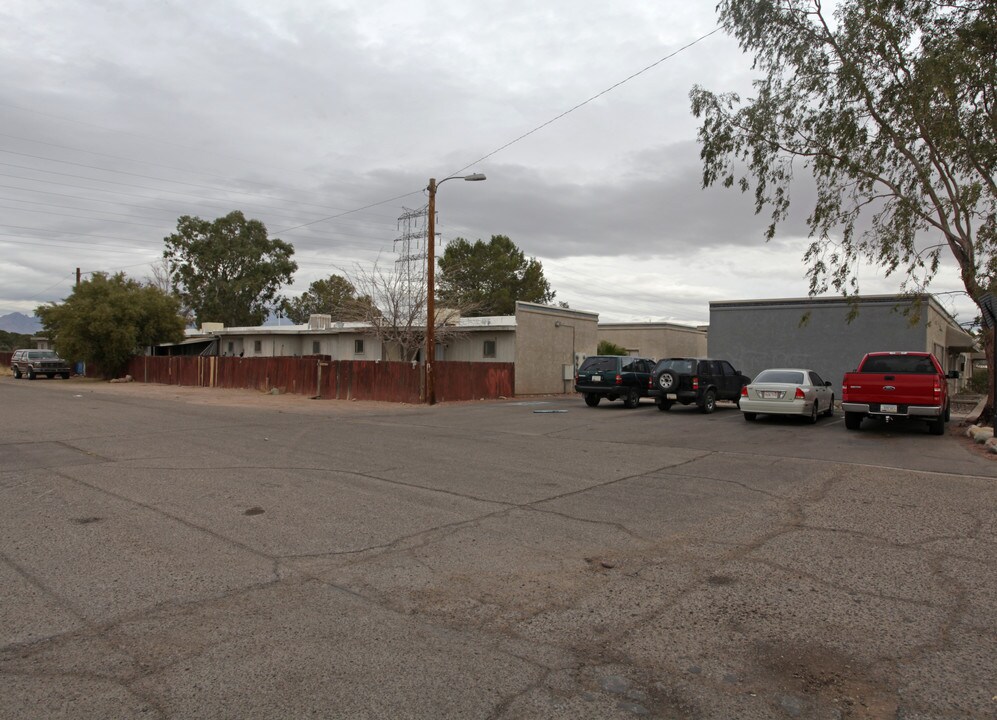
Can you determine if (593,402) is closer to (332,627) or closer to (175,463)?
(175,463)

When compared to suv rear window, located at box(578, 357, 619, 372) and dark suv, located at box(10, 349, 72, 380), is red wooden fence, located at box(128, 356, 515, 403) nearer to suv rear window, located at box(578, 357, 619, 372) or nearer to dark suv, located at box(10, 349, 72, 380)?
suv rear window, located at box(578, 357, 619, 372)

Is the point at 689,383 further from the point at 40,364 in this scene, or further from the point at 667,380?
the point at 40,364

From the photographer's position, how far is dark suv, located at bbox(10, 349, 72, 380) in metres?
42.1

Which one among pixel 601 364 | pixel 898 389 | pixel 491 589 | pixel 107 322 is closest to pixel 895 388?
pixel 898 389

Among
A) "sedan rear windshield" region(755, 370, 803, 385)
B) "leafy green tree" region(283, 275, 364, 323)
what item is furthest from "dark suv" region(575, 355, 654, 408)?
"leafy green tree" region(283, 275, 364, 323)

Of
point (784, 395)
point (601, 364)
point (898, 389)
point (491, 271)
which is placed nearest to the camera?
point (898, 389)

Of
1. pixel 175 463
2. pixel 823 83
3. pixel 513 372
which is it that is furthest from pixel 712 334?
pixel 175 463

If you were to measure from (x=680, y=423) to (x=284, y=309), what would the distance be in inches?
2180

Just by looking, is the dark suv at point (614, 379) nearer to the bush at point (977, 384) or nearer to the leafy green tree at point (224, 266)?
the bush at point (977, 384)

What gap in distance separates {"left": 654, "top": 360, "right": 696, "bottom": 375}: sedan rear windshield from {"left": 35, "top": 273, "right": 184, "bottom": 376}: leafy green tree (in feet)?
108

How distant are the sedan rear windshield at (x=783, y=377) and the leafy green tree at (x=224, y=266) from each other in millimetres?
52185

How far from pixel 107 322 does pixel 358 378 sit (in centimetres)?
2198

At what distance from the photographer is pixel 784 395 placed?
17547mm

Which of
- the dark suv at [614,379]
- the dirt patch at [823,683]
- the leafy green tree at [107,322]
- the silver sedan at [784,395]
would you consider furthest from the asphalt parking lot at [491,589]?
the leafy green tree at [107,322]
